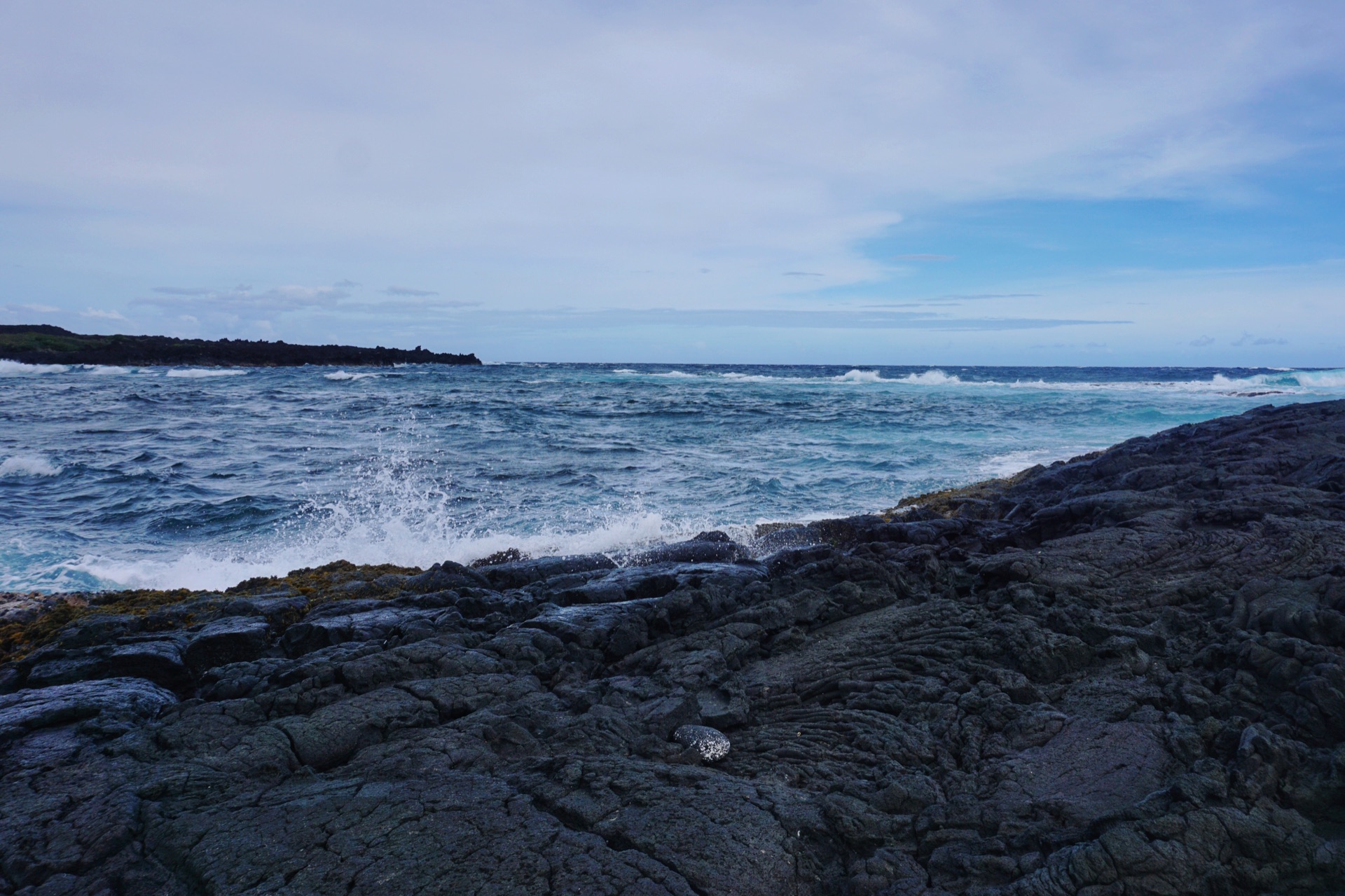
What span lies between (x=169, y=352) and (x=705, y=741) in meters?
76.6

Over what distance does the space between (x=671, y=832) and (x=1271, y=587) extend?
175 inches

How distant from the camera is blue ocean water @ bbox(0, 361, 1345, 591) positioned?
33.2 ft

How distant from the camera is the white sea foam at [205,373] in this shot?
47.5 metres

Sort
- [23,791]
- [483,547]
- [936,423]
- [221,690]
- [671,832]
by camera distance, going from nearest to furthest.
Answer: [671,832] → [23,791] → [221,690] → [483,547] → [936,423]

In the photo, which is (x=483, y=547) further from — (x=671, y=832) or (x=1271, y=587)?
(x=1271, y=587)

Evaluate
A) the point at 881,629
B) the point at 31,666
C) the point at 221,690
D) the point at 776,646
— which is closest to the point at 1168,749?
the point at 881,629

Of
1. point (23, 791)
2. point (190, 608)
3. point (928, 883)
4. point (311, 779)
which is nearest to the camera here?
point (928, 883)

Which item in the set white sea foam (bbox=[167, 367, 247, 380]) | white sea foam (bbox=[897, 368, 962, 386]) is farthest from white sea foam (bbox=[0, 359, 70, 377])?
white sea foam (bbox=[897, 368, 962, 386])

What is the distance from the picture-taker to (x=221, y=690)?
4.67m

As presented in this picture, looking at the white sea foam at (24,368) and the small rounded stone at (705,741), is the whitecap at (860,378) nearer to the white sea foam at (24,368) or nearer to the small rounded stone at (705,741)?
the white sea foam at (24,368)

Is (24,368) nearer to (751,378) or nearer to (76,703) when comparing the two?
(751,378)

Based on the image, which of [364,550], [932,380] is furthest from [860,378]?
[364,550]

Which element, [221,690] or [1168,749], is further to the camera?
[221,690]

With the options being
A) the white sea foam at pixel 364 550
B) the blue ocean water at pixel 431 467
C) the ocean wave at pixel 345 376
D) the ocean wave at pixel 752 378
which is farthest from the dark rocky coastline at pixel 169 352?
the white sea foam at pixel 364 550
